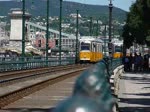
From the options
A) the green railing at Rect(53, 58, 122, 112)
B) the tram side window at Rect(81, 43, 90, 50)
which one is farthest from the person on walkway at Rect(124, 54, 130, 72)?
the green railing at Rect(53, 58, 122, 112)

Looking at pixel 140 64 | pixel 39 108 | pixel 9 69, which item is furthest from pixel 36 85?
pixel 140 64

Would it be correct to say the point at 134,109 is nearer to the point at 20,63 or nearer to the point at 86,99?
the point at 86,99

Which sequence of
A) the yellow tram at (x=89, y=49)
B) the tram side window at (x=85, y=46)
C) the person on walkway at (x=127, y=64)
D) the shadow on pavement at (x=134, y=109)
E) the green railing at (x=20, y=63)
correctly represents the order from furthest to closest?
the tram side window at (x=85, y=46) → the yellow tram at (x=89, y=49) → the person on walkway at (x=127, y=64) → the green railing at (x=20, y=63) → the shadow on pavement at (x=134, y=109)

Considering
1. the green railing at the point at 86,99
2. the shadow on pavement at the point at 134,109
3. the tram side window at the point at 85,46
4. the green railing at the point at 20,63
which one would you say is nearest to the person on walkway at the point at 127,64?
the green railing at the point at 20,63

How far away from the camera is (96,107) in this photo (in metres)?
2.47

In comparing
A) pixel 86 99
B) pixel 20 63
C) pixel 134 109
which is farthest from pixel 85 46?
pixel 86 99

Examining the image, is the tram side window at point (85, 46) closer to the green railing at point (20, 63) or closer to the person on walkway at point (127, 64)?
the green railing at point (20, 63)

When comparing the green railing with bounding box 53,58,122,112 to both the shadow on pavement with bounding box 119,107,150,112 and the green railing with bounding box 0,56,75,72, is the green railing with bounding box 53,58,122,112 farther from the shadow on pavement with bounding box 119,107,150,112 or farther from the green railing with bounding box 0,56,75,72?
the green railing with bounding box 0,56,75,72

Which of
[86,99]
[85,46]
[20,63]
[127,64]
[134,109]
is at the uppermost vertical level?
[85,46]

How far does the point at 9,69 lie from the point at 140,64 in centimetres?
1538

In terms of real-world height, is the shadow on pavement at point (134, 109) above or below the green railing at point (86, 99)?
below

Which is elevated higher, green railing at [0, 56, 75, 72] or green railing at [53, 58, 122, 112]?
green railing at [53, 58, 122, 112]

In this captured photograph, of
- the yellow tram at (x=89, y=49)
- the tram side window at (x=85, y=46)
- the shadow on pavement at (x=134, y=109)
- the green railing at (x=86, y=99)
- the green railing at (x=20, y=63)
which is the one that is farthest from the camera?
the tram side window at (x=85, y=46)

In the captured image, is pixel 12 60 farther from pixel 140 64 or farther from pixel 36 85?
pixel 36 85
